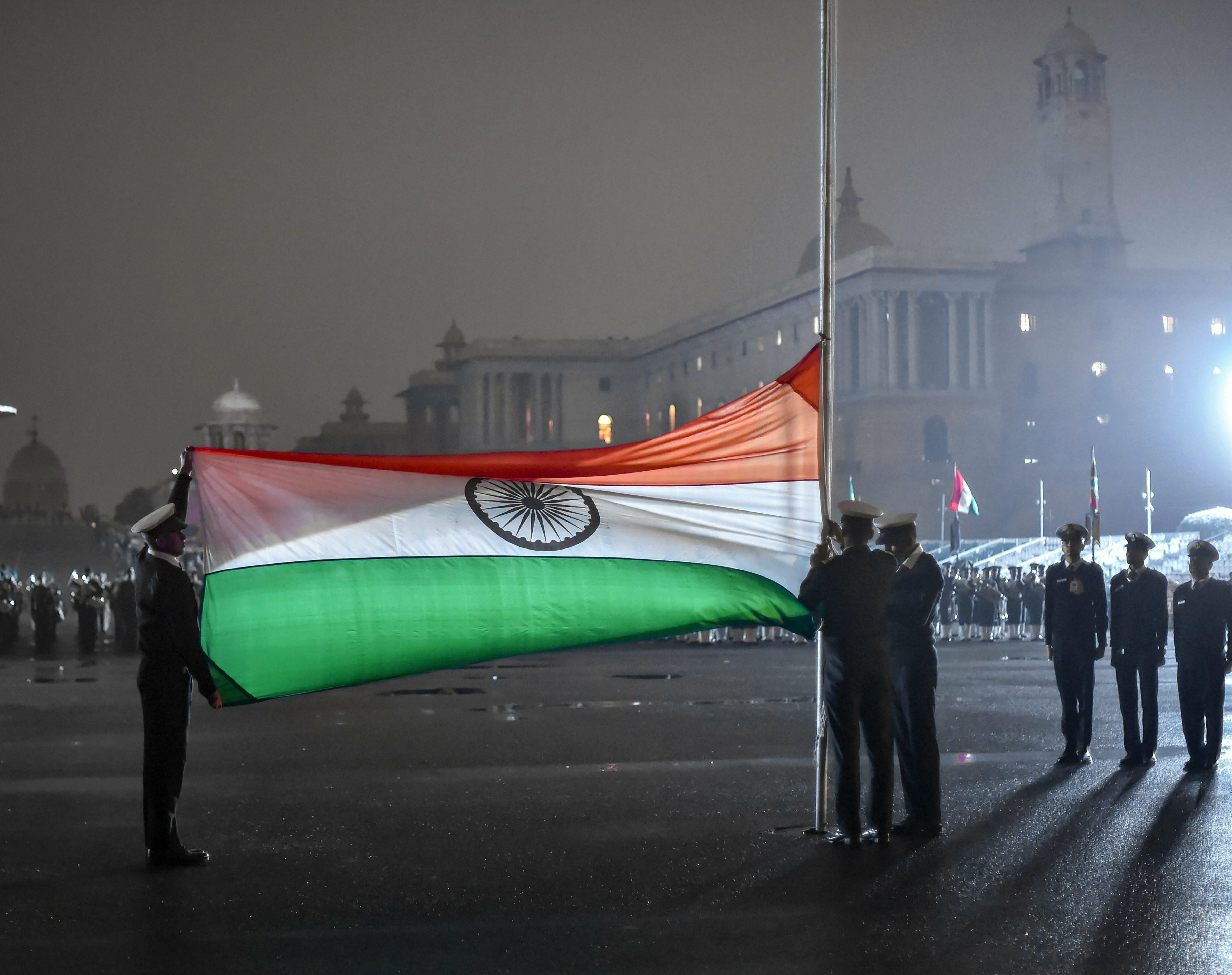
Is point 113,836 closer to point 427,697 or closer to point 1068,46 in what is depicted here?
point 427,697

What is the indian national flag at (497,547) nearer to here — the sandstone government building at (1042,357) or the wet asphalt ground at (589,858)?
the wet asphalt ground at (589,858)

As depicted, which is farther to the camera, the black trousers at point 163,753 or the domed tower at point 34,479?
the domed tower at point 34,479

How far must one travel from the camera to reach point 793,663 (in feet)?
69.4

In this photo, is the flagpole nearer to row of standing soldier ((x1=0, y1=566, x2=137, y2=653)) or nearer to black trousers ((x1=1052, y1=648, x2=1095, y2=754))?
black trousers ((x1=1052, y1=648, x2=1095, y2=754))

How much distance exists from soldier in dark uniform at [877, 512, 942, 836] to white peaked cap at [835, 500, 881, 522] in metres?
Result: 0.42

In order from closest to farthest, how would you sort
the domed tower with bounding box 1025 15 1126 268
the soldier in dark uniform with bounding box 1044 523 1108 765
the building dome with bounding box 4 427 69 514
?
the soldier in dark uniform with bounding box 1044 523 1108 765, the domed tower with bounding box 1025 15 1126 268, the building dome with bounding box 4 427 69 514

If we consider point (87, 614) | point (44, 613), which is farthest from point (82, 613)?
point (44, 613)

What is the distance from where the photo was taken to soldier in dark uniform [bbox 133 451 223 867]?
7066mm

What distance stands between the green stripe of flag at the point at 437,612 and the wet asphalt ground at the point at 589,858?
3.14 ft

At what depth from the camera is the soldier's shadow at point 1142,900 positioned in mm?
5500

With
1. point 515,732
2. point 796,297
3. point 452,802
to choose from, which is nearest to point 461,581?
point 452,802

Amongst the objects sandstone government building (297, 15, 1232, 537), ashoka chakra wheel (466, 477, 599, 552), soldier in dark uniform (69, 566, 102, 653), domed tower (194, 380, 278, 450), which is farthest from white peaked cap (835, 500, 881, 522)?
domed tower (194, 380, 278, 450)

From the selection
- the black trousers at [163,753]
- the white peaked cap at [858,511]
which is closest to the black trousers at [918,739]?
the white peaked cap at [858,511]

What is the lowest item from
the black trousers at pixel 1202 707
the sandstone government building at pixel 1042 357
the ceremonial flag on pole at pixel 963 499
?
the black trousers at pixel 1202 707
